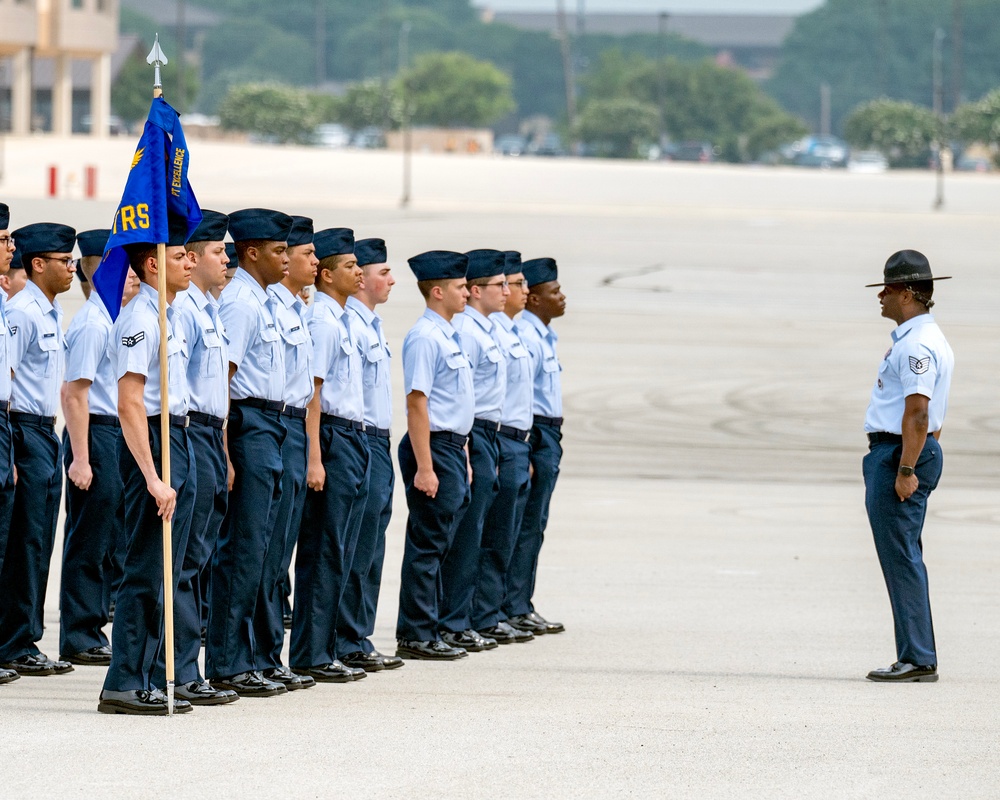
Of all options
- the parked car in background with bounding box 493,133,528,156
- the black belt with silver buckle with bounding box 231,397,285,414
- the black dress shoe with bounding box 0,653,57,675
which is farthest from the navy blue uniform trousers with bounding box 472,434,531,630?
the parked car in background with bounding box 493,133,528,156

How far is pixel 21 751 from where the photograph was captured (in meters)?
6.21

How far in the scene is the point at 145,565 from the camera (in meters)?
7.19

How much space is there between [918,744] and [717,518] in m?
7.42

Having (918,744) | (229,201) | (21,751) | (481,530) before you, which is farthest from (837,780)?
(229,201)

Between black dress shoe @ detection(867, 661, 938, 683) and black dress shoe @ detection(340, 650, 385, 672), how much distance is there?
7.38 feet

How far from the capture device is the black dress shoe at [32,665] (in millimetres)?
8336

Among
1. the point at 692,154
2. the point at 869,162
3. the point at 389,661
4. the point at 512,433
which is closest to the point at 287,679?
the point at 389,661

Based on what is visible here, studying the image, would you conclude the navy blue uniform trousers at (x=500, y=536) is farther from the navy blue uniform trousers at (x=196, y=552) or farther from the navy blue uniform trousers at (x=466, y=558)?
the navy blue uniform trousers at (x=196, y=552)

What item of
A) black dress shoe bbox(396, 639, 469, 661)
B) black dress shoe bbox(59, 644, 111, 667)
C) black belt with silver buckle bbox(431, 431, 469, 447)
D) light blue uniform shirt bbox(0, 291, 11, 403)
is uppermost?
light blue uniform shirt bbox(0, 291, 11, 403)

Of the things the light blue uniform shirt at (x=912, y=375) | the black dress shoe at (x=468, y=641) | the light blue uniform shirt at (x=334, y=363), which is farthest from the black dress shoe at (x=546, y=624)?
the light blue uniform shirt at (x=912, y=375)

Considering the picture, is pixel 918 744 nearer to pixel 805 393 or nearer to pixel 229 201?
pixel 805 393

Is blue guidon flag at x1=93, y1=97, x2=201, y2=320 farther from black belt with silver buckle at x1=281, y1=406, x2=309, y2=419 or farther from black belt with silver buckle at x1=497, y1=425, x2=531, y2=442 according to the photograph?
black belt with silver buckle at x1=497, y1=425, x2=531, y2=442

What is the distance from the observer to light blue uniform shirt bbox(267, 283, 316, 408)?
313 inches

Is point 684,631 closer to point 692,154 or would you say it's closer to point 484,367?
point 484,367
